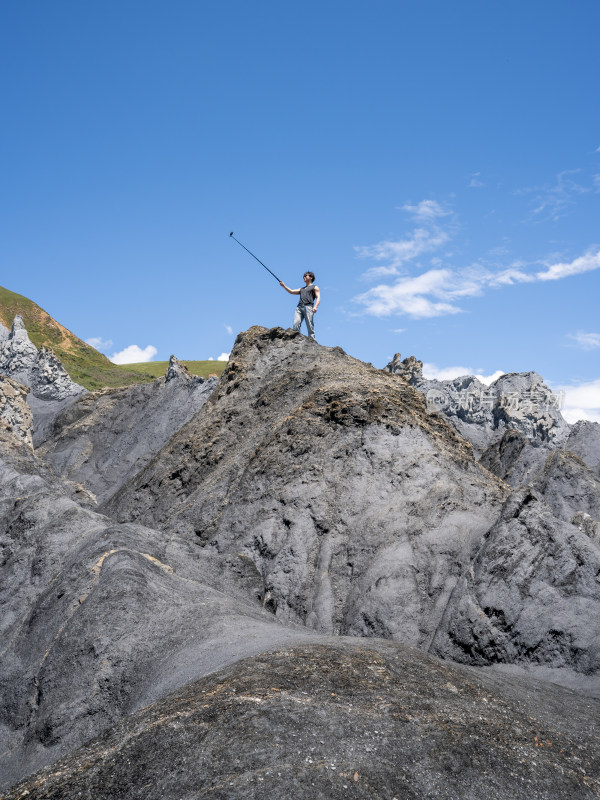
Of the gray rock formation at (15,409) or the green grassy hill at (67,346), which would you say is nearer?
the gray rock formation at (15,409)

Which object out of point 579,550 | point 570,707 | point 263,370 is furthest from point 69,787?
point 263,370

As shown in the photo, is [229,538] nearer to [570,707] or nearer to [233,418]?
[233,418]

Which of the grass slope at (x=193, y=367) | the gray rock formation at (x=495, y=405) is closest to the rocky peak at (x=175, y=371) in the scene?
the gray rock formation at (x=495, y=405)

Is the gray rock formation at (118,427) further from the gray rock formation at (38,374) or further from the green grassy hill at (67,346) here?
the green grassy hill at (67,346)

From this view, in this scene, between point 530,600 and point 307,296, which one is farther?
point 307,296

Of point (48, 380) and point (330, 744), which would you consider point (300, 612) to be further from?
point (48, 380)

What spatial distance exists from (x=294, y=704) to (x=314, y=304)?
15.4 metres

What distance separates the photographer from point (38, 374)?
5769 cm

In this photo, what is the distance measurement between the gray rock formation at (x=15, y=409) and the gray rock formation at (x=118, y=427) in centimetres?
757

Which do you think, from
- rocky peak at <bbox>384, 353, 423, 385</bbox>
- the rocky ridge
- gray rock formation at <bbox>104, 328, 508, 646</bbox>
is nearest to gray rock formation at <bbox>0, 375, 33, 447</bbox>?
the rocky ridge

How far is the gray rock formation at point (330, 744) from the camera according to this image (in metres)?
6.18

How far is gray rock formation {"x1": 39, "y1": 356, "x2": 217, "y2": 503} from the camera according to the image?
4469 cm

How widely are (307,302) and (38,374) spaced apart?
4270cm

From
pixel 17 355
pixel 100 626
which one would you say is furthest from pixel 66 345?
pixel 100 626
